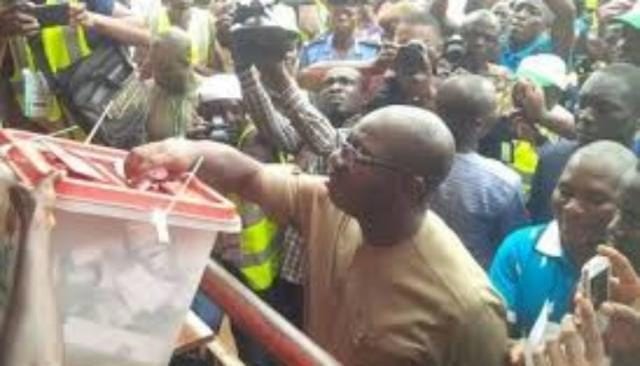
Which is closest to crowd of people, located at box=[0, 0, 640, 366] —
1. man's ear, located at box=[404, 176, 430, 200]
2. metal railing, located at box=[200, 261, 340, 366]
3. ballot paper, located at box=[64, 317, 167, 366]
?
man's ear, located at box=[404, 176, 430, 200]

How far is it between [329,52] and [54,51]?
2.00m

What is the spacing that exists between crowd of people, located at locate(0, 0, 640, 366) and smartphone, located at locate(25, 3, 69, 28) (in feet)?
0.20

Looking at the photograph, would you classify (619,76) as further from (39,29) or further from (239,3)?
(39,29)

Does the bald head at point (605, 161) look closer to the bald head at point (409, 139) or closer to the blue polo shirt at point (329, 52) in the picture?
the bald head at point (409, 139)

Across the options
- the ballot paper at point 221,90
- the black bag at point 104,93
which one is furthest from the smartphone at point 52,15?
the ballot paper at point 221,90

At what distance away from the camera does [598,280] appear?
2.38 metres

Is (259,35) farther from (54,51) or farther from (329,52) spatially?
(329,52)

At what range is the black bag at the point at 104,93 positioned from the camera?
4707mm

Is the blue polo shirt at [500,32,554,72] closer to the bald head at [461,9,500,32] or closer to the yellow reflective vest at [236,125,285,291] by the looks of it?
the bald head at [461,9,500,32]

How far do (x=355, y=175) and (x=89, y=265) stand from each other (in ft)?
2.56

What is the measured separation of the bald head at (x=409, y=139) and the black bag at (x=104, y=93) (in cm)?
217

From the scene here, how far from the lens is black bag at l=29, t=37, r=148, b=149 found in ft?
15.4

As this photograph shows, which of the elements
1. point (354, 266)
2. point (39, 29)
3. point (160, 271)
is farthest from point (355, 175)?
point (39, 29)

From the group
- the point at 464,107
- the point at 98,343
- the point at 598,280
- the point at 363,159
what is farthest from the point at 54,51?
the point at 598,280
